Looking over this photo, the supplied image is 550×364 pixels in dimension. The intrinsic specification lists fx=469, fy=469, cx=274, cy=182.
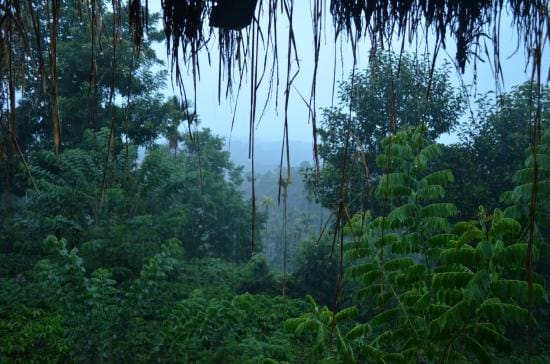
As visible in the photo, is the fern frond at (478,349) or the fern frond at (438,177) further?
the fern frond at (438,177)

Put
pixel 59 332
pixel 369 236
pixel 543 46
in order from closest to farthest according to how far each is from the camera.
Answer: pixel 543 46 < pixel 369 236 < pixel 59 332

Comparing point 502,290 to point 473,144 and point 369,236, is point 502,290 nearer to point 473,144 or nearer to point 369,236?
point 369,236

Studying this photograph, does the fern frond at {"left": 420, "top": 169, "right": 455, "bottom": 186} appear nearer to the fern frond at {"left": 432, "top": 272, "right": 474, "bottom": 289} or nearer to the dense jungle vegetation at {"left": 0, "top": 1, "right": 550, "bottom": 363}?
the dense jungle vegetation at {"left": 0, "top": 1, "right": 550, "bottom": 363}

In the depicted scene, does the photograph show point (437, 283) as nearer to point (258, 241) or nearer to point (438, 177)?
point (438, 177)

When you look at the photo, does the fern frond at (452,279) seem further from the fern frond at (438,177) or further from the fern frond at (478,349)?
the fern frond at (438,177)

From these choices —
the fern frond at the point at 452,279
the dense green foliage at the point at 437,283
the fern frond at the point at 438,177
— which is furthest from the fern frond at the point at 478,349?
the fern frond at the point at 438,177

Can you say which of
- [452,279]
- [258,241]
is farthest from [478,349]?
[258,241]

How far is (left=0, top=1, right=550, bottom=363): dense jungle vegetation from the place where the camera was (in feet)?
4.54

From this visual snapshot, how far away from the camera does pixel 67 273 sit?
16.0 ft

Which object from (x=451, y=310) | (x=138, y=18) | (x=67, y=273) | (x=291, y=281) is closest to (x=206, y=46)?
(x=138, y=18)

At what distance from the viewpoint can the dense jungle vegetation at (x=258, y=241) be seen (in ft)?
4.54

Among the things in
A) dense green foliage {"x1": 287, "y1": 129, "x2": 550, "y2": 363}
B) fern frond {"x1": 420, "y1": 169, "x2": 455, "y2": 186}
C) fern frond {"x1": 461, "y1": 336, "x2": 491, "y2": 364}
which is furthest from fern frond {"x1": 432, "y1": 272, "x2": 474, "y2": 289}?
fern frond {"x1": 420, "y1": 169, "x2": 455, "y2": 186}

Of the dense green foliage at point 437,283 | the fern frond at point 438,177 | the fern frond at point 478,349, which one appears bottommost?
the fern frond at point 478,349

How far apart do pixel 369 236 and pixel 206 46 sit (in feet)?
6.67
